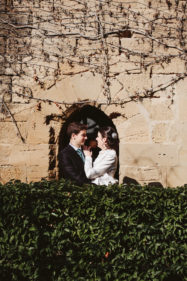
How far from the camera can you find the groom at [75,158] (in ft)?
13.3

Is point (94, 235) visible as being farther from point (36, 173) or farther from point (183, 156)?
point (183, 156)

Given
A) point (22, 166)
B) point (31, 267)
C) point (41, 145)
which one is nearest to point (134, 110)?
point (41, 145)

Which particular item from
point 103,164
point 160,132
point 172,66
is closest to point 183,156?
point 160,132

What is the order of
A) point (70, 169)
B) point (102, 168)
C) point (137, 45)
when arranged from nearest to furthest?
point (102, 168) < point (70, 169) < point (137, 45)

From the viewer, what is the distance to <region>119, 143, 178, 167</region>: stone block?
4441mm

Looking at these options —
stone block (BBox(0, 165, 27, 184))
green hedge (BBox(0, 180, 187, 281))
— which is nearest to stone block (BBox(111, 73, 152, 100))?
stone block (BBox(0, 165, 27, 184))

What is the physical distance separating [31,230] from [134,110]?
2.41 meters

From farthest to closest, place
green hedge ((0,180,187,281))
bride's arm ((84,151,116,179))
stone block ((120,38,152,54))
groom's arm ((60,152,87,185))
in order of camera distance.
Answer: stone block ((120,38,152,54)) → groom's arm ((60,152,87,185)) → bride's arm ((84,151,116,179)) → green hedge ((0,180,187,281))

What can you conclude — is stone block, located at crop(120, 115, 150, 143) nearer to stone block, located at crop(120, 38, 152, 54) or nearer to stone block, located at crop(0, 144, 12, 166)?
stone block, located at crop(120, 38, 152, 54)

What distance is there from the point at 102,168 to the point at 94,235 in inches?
47.4

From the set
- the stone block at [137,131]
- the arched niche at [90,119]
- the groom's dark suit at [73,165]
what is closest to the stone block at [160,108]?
the stone block at [137,131]

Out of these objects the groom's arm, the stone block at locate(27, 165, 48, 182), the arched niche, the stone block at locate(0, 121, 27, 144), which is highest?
the arched niche

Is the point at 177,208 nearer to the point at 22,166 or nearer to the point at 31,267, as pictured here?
the point at 31,267

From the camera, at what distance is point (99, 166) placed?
3.99m
